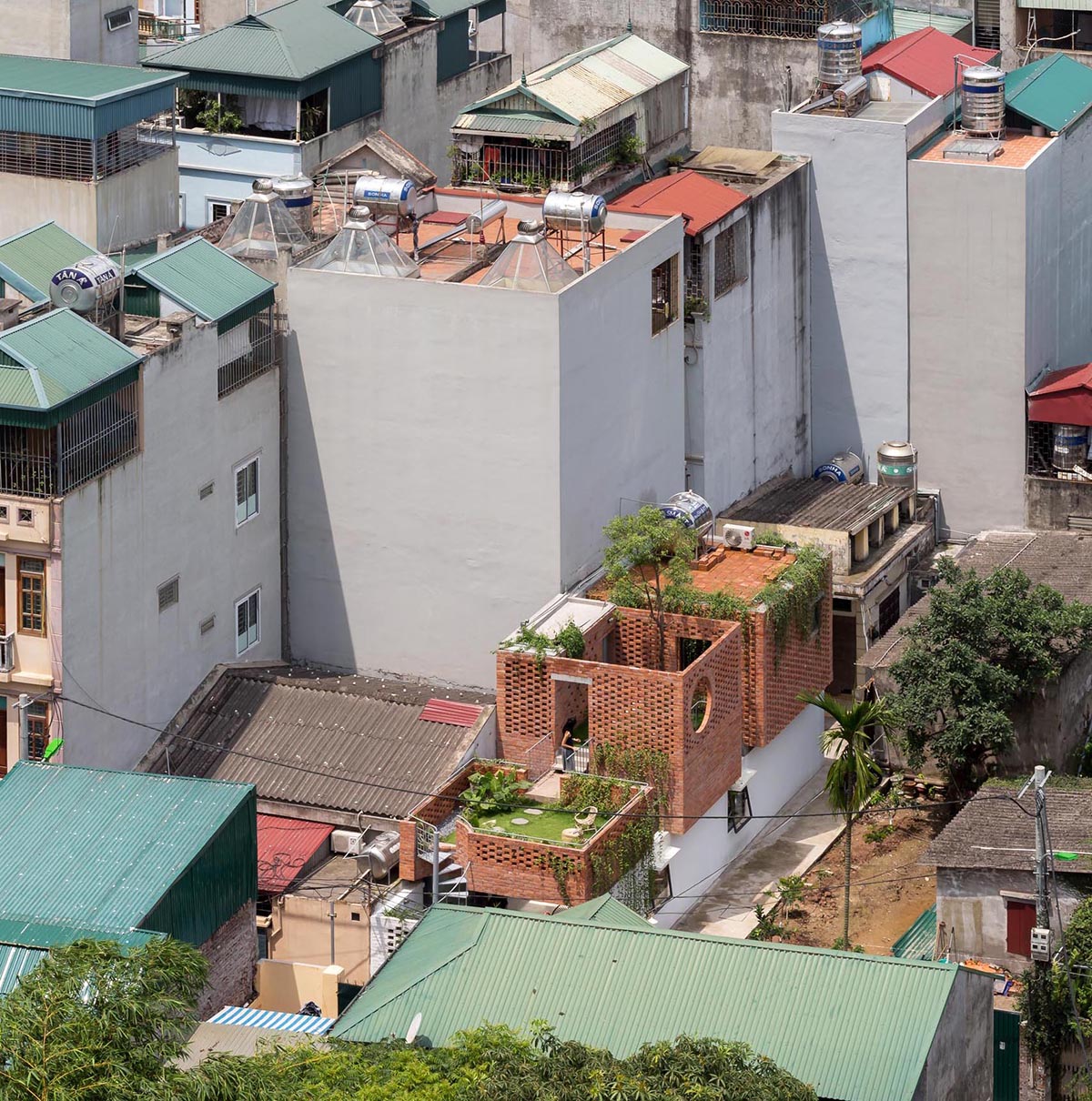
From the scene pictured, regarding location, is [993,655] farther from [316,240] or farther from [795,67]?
[795,67]

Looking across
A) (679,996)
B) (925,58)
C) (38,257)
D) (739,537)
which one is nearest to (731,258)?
(739,537)

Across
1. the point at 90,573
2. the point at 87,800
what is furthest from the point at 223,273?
the point at 87,800

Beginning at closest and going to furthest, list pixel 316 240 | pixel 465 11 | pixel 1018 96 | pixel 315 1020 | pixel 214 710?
pixel 315 1020
pixel 214 710
pixel 316 240
pixel 1018 96
pixel 465 11

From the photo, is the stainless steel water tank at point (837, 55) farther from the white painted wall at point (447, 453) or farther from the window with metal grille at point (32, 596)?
the window with metal grille at point (32, 596)

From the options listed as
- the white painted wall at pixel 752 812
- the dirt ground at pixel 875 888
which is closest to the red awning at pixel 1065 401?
the white painted wall at pixel 752 812

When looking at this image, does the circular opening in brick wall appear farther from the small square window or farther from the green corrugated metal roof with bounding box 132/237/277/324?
the small square window

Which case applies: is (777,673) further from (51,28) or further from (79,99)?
(51,28)

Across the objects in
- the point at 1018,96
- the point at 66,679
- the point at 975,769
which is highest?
the point at 1018,96
